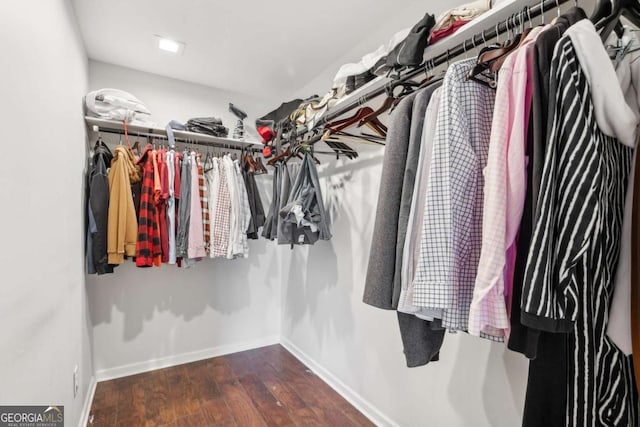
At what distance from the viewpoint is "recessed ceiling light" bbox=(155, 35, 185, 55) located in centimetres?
195

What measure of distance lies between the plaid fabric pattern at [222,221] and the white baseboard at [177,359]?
1074mm

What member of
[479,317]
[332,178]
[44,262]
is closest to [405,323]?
[479,317]

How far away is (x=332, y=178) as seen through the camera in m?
A: 2.21

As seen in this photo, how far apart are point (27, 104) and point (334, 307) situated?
1936 mm

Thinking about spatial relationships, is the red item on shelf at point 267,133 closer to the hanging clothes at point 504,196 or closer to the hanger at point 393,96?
the hanger at point 393,96

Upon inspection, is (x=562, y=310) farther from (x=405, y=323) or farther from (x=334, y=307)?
(x=334, y=307)

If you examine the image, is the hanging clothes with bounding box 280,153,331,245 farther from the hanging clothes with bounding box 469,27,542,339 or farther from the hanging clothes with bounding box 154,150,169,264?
the hanging clothes with bounding box 469,27,542,339

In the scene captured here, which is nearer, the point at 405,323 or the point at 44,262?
the point at 405,323

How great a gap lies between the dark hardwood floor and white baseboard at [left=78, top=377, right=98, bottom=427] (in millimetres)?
35

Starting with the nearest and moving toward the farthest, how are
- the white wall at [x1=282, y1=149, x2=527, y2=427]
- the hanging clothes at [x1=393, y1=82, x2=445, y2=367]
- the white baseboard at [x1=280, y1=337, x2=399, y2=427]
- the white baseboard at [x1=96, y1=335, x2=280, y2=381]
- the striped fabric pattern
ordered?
the striped fabric pattern, the hanging clothes at [x1=393, y1=82, x2=445, y2=367], the white wall at [x1=282, y1=149, x2=527, y2=427], the white baseboard at [x1=280, y1=337, x2=399, y2=427], the white baseboard at [x1=96, y1=335, x2=280, y2=381]

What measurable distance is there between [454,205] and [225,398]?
206cm

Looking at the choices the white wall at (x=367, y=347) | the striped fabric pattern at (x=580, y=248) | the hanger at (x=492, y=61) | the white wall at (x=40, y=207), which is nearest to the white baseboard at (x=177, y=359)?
the white wall at (x=367, y=347)

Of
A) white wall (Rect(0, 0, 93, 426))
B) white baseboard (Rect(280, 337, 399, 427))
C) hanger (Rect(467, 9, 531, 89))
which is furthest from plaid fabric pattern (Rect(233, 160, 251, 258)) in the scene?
hanger (Rect(467, 9, 531, 89))

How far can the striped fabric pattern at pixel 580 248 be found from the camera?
545 mm
